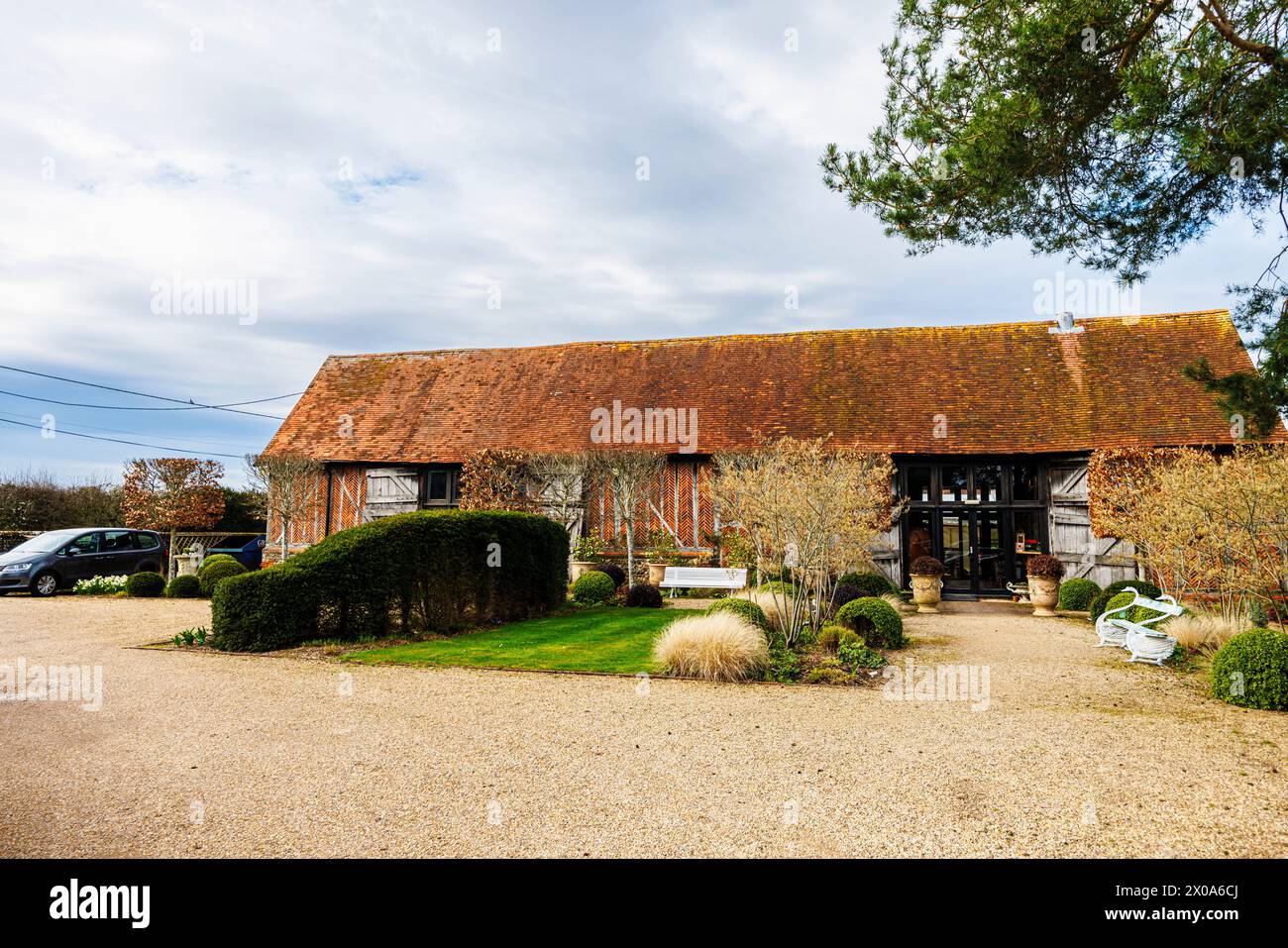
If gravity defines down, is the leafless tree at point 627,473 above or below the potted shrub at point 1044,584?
above

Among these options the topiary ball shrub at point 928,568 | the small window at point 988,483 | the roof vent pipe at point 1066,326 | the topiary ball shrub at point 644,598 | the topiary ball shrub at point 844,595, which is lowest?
the topiary ball shrub at point 644,598

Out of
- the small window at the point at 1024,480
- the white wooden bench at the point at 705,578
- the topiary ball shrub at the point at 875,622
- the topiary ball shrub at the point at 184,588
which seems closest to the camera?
the topiary ball shrub at the point at 875,622

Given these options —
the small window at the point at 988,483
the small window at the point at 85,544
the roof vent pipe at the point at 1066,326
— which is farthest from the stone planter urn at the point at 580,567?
the roof vent pipe at the point at 1066,326

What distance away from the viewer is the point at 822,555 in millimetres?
9430

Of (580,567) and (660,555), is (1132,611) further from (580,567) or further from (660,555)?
(580,567)

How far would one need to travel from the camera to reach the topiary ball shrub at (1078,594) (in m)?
14.3

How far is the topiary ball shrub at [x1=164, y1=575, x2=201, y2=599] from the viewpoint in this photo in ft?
55.3

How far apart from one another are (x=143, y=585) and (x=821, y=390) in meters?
17.1

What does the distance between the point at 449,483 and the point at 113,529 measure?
28.1ft

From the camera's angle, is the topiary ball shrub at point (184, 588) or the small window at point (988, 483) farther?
the small window at point (988, 483)

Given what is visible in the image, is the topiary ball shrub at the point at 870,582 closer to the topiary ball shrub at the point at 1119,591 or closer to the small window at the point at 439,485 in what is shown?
the topiary ball shrub at the point at 1119,591

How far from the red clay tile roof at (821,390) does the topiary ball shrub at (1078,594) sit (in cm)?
335

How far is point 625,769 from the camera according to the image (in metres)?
5.07

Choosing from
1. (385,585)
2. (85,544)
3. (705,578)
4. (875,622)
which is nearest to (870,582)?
(705,578)
